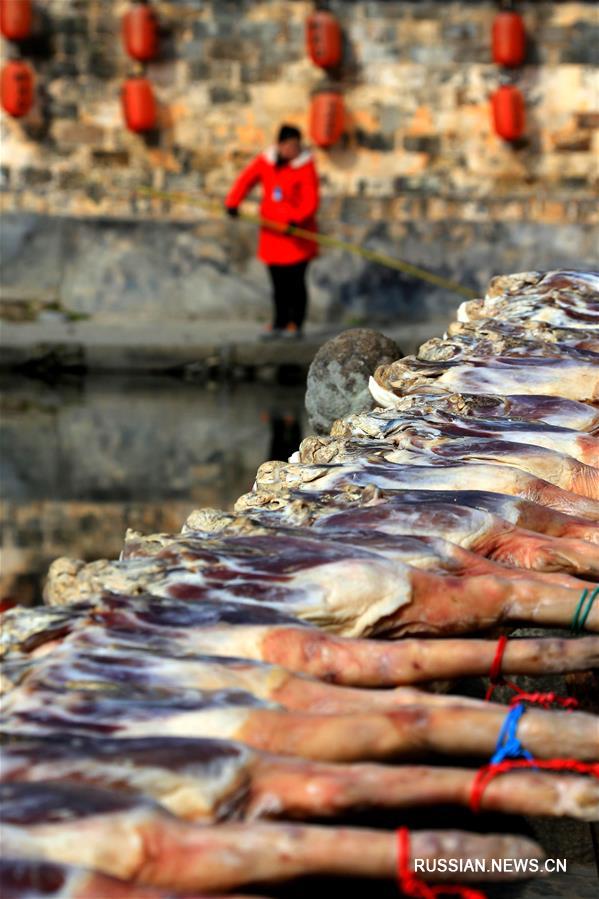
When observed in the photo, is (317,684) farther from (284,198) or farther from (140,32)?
(140,32)

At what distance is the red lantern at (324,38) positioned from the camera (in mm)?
16188

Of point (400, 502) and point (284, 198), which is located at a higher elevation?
point (400, 502)

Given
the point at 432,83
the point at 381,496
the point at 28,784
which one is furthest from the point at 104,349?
the point at 28,784

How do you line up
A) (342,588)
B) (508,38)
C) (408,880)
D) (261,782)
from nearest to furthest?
(408,880), (261,782), (342,588), (508,38)

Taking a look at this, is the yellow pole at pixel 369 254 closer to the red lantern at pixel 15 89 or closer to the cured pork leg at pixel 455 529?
the red lantern at pixel 15 89

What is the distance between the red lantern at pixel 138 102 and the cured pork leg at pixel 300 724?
47.2ft

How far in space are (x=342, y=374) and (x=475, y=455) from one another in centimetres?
309

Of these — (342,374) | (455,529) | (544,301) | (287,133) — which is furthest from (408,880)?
(287,133)

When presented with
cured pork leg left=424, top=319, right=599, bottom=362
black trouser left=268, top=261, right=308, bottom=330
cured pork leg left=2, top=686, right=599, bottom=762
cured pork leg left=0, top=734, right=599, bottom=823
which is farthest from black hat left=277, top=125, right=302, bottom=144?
cured pork leg left=0, top=734, right=599, bottom=823

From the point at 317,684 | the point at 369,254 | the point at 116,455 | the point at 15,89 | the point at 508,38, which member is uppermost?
the point at 508,38

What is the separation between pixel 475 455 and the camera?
4.11m

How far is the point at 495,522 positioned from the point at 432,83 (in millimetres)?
13807

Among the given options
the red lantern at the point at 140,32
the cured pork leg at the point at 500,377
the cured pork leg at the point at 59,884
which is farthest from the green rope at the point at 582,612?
the red lantern at the point at 140,32

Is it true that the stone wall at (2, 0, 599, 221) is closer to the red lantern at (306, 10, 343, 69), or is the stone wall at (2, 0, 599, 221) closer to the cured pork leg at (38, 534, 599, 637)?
the red lantern at (306, 10, 343, 69)
